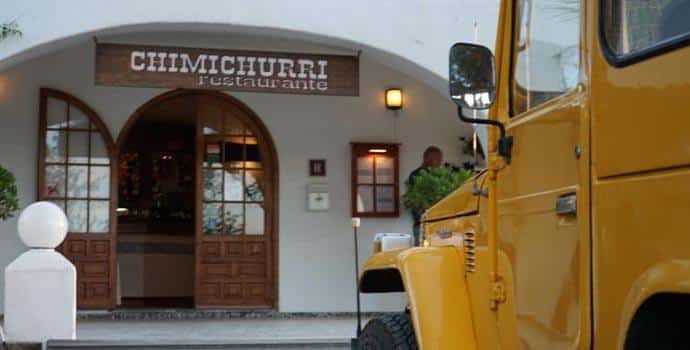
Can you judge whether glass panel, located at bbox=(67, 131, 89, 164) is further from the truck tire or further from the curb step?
the truck tire

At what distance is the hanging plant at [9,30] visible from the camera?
722 cm

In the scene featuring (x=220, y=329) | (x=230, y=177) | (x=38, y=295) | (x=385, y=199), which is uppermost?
Result: (x=230, y=177)

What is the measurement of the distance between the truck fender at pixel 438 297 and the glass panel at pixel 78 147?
6599mm

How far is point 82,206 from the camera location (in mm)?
9008

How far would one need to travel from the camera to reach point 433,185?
8547 mm

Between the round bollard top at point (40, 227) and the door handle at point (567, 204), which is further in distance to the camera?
the round bollard top at point (40, 227)

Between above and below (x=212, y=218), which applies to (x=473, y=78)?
above

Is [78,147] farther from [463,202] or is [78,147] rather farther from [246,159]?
[463,202]

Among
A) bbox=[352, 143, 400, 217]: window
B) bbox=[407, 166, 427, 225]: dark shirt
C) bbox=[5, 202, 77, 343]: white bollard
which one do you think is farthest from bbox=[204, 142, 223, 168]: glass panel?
bbox=[5, 202, 77, 343]: white bollard

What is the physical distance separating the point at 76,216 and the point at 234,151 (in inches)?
75.2

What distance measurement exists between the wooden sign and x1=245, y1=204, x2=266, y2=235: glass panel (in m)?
2.13

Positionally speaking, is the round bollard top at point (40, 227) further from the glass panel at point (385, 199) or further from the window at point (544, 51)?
the window at point (544, 51)

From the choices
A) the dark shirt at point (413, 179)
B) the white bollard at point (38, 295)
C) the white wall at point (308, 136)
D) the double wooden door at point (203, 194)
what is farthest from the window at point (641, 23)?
the double wooden door at point (203, 194)

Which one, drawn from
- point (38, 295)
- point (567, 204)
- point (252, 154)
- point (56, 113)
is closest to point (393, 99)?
point (252, 154)
